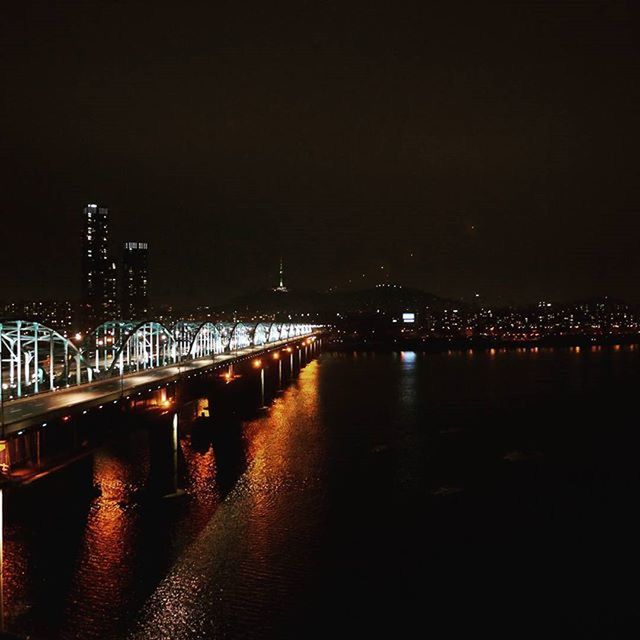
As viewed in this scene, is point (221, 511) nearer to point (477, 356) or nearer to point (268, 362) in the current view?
point (268, 362)

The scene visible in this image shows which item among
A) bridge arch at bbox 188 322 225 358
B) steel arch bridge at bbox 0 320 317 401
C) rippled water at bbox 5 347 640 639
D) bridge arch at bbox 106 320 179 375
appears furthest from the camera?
bridge arch at bbox 188 322 225 358

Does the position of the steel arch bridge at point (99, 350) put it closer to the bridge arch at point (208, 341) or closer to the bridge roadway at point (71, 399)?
the bridge arch at point (208, 341)

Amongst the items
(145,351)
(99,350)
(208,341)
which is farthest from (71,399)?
(208,341)

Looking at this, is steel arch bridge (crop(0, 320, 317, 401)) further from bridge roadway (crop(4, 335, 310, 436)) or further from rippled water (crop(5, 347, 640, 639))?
rippled water (crop(5, 347, 640, 639))

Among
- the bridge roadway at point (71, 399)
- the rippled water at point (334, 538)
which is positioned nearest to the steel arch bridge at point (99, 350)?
the bridge roadway at point (71, 399)

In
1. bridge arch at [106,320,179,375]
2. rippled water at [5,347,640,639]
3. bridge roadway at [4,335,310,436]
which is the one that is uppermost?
bridge arch at [106,320,179,375]

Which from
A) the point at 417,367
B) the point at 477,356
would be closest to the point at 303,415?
the point at 417,367

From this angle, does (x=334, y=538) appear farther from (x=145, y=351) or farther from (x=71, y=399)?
(x=145, y=351)

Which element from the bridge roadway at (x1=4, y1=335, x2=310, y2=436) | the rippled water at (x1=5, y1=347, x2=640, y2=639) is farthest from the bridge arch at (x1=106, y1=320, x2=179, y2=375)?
the rippled water at (x1=5, y1=347, x2=640, y2=639)
